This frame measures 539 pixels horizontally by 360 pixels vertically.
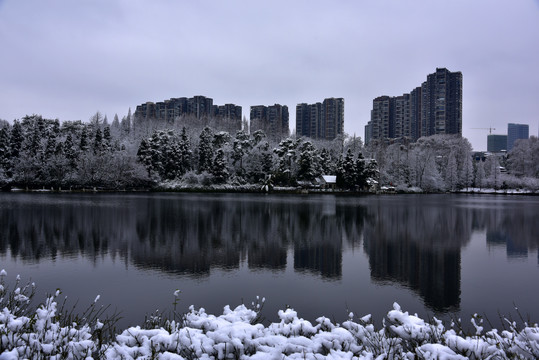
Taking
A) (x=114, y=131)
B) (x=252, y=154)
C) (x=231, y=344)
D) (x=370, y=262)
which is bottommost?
(x=370, y=262)

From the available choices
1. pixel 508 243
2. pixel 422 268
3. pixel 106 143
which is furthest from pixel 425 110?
pixel 422 268

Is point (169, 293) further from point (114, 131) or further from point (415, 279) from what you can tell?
point (114, 131)

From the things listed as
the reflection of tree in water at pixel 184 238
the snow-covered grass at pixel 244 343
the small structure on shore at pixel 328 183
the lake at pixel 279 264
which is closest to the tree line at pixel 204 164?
the small structure on shore at pixel 328 183

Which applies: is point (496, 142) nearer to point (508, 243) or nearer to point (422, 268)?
point (508, 243)

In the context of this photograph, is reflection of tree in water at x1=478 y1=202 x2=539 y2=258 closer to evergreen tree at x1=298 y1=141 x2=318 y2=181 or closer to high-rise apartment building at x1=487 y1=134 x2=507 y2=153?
evergreen tree at x1=298 y1=141 x2=318 y2=181

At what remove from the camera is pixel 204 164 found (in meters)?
58.4

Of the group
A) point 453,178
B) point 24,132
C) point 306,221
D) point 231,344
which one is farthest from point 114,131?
point 231,344

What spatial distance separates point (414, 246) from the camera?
14406 mm

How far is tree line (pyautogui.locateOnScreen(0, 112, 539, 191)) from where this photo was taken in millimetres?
52500

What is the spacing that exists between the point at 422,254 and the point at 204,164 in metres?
48.3

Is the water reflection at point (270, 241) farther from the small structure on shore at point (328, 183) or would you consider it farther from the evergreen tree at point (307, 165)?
the small structure on shore at point (328, 183)

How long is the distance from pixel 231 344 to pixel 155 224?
16.0 m

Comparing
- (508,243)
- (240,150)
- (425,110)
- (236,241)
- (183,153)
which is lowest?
(508,243)

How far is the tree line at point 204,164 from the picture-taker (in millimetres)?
52500
